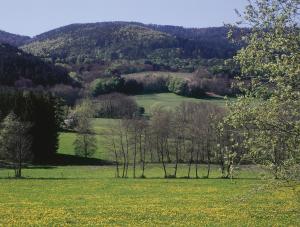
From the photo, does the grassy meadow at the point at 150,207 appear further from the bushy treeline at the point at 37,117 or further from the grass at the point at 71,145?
the grass at the point at 71,145

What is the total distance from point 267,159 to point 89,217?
47.0 ft

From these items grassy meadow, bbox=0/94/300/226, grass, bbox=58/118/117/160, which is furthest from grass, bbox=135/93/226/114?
grassy meadow, bbox=0/94/300/226

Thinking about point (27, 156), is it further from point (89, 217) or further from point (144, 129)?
point (89, 217)

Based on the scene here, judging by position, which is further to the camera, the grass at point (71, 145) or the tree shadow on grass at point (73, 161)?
the grass at point (71, 145)

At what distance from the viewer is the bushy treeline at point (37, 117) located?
313ft

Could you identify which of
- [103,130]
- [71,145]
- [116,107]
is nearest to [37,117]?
[71,145]

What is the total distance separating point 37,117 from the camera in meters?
98.8

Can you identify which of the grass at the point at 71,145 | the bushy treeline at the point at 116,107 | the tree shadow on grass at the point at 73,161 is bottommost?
the tree shadow on grass at the point at 73,161

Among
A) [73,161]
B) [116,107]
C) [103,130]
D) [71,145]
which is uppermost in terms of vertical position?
[116,107]

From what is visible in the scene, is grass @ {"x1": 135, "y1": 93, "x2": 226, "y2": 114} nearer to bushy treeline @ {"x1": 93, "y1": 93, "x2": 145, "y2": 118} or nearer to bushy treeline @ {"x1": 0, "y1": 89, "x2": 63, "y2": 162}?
bushy treeline @ {"x1": 93, "y1": 93, "x2": 145, "y2": 118}

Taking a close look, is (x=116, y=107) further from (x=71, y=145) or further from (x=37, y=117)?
(x=37, y=117)

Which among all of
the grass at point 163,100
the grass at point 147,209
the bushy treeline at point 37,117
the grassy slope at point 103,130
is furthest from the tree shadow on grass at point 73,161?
the grass at point 163,100

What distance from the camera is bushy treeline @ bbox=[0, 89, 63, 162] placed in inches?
3760

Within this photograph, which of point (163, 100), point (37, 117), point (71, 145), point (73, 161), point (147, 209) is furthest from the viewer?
point (163, 100)
